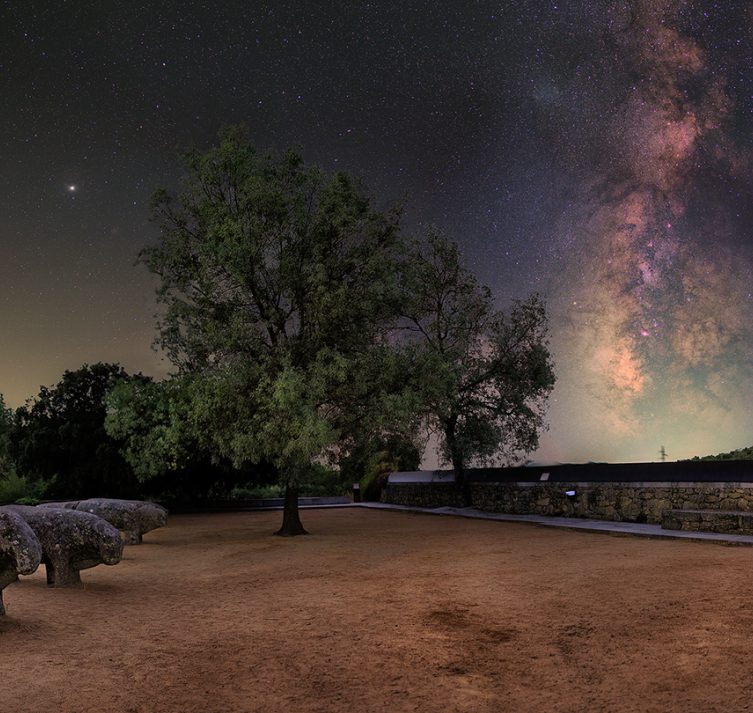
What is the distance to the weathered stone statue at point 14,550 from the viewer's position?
8.54 meters

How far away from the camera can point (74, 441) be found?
110 ft

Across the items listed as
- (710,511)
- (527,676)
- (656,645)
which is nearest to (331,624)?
(527,676)

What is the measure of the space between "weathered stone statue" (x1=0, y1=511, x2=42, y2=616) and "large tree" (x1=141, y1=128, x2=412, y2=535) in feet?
32.8

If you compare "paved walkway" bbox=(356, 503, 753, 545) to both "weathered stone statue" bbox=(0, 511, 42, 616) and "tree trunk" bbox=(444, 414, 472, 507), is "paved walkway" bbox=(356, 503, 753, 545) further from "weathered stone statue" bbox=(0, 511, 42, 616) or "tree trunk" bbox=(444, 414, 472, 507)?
"weathered stone statue" bbox=(0, 511, 42, 616)

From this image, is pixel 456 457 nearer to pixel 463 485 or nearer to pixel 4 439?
pixel 463 485

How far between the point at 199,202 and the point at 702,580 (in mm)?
16649

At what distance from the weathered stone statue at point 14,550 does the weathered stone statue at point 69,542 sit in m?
2.34

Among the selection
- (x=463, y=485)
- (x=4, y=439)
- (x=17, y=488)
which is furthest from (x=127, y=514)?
(x=17, y=488)

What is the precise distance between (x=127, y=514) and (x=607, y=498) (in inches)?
568

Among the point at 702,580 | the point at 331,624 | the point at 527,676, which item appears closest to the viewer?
the point at 527,676

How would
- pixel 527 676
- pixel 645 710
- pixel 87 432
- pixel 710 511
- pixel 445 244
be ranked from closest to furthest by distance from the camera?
1. pixel 645 710
2. pixel 527 676
3. pixel 710 511
4. pixel 445 244
5. pixel 87 432

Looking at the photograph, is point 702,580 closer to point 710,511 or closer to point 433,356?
point 710,511

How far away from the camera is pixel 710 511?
17.5m

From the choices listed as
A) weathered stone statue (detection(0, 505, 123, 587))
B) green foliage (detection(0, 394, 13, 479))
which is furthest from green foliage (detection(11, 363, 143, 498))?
weathered stone statue (detection(0, 505, 123, 587))
